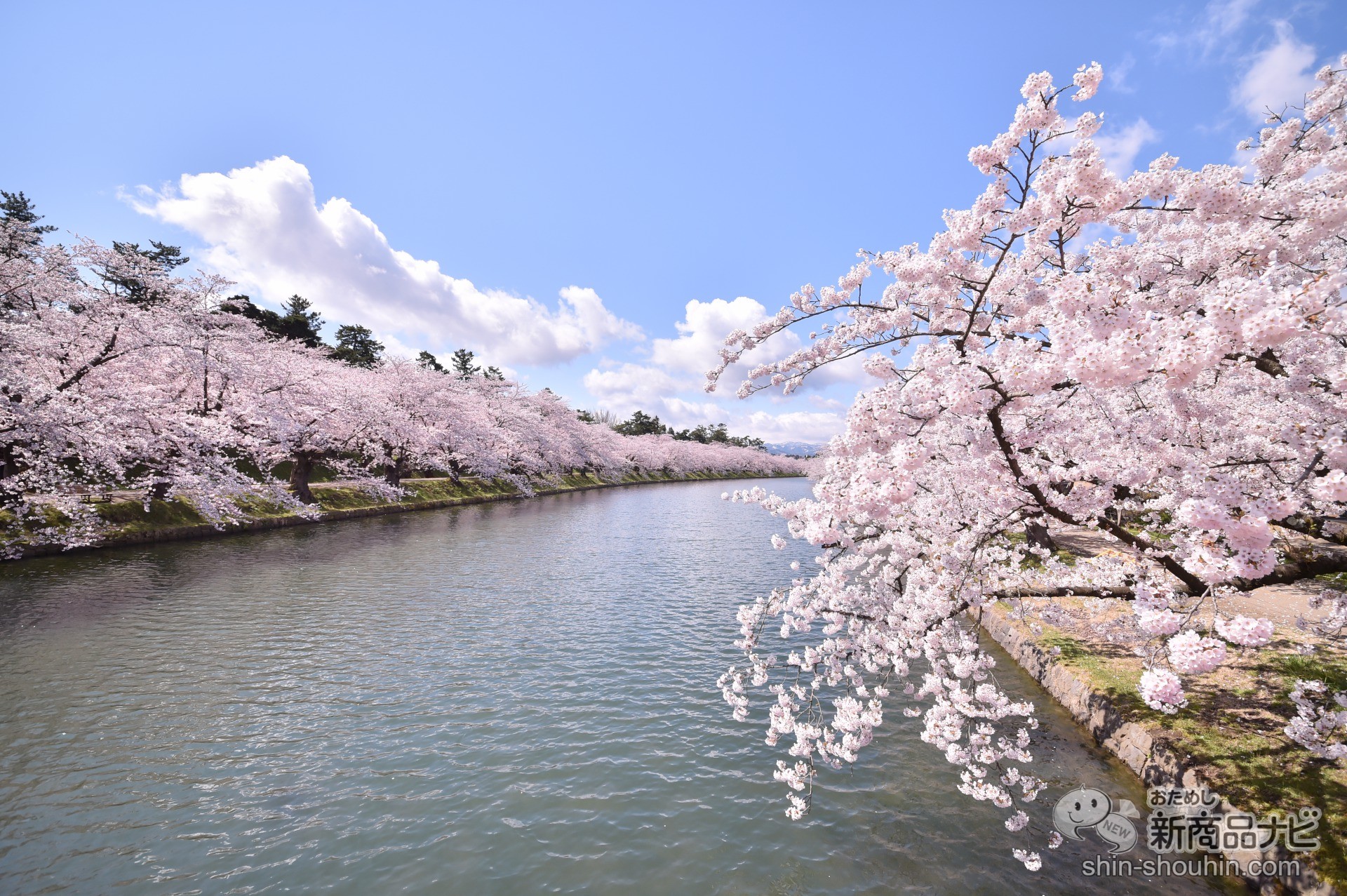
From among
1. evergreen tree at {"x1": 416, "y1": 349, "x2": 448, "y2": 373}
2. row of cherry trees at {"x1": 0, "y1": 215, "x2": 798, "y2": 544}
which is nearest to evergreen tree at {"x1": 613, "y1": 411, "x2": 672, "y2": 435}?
evergreen tree at {"x1": 416, "y1": 349, "x2": 448, "y2": 373}

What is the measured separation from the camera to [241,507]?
2659 centimetres

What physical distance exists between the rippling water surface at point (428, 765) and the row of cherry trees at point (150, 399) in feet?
13.8

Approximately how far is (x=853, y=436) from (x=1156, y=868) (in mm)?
5930

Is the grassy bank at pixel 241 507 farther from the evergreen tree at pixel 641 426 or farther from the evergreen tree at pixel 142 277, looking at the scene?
the evergreen tree at pixel 641 426

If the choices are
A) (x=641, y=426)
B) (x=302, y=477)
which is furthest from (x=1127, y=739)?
(x=641, y=426)

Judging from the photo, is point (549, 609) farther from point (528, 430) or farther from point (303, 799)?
point (528, 430)

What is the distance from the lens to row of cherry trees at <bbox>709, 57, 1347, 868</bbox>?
12.5 ft

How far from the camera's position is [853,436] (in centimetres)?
549

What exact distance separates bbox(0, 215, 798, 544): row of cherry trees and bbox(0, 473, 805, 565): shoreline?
0.85 m

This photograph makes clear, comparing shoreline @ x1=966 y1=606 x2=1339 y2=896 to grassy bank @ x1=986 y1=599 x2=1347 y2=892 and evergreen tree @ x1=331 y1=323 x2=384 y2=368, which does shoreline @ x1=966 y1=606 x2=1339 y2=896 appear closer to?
grassy bank @ x1=986 y1=599 x2=1347 y2=892

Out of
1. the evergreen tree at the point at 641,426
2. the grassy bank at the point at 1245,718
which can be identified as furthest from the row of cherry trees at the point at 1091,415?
the evergreen tree at the point at 641,426

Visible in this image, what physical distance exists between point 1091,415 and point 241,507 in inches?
1328

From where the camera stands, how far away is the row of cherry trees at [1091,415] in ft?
12.5

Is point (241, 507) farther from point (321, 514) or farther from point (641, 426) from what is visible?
point (641, 426)
